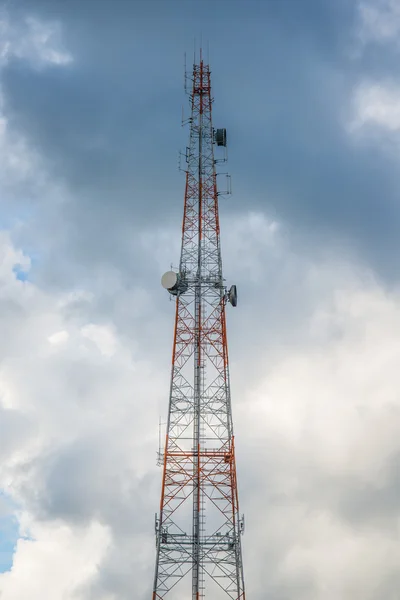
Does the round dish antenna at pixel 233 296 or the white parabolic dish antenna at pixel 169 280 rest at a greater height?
the white parabolic dish antenna at pixel 169 280

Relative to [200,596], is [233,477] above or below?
above

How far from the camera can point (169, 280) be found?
4478 inches

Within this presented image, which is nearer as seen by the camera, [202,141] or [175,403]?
[175,403]

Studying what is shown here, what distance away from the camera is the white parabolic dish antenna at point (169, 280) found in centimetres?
11344

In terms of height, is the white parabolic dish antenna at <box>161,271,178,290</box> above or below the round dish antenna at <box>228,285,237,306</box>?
above

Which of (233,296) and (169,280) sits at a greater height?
(169,280)

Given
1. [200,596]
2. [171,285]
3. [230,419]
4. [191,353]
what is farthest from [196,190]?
[200,596]

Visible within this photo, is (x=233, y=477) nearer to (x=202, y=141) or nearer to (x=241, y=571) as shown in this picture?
(x=241, y=571)

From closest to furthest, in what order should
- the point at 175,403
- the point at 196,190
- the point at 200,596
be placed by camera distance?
the point at 200,596
the point at 175,403
the point at 196,190

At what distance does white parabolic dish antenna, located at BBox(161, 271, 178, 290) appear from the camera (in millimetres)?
113438

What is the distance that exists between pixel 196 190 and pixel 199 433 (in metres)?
29.3

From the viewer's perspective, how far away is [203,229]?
116 m

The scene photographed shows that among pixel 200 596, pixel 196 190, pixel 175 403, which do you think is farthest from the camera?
pixel 196 190

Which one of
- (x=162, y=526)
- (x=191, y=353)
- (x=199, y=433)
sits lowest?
(x=162, y=526)
